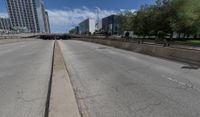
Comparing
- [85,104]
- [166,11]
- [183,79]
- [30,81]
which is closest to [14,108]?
[85,104]

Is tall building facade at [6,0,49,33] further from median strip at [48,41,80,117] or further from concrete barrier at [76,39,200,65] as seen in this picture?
median strip at [48,41,80,117]

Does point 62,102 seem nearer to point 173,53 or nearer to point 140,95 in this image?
point 140,95

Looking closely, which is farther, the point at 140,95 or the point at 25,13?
the point at 25,13

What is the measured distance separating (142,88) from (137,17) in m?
47.6

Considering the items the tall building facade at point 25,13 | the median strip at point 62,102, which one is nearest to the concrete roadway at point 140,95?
the median strip at point 62,102

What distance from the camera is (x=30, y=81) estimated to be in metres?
6.18

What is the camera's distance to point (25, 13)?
6211 inches

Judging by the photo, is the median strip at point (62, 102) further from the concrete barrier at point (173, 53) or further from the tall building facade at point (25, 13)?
the tall building facade at point (25, 13)

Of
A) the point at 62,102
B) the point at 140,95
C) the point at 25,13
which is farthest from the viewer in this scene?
the point at 25,13

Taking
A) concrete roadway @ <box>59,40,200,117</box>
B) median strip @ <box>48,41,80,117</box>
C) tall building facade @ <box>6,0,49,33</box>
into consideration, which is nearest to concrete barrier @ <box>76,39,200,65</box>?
concrete roadway @ <box>59,40,200,117</box>

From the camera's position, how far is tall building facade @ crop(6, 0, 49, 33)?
493 feet

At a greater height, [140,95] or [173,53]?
[173,53]

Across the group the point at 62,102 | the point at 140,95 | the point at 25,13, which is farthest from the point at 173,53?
the point at 25,13

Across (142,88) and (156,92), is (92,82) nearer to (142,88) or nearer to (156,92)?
(142,88)
